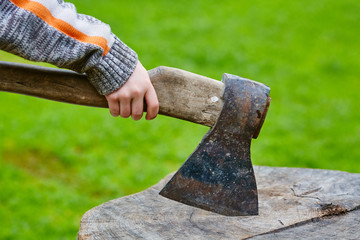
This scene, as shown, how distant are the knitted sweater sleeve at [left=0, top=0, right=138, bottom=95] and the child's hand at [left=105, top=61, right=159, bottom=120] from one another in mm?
44

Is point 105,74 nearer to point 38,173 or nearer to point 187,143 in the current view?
point 38,173

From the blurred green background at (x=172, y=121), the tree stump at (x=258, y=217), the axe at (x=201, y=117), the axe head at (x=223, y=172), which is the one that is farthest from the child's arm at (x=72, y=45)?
the blurred green background at (x=172, y=121)

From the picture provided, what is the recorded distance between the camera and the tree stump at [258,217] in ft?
5.63

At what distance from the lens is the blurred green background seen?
3.82 metres

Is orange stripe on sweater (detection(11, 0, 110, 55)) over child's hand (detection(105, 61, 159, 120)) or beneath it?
over

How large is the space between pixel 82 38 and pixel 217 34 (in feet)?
18.6

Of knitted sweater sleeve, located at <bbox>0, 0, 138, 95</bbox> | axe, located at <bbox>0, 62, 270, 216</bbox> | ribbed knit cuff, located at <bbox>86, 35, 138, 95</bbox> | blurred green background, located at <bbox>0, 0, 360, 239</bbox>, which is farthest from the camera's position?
blurred green background, located at <bbox>0, 0, 360, 239</bbox>

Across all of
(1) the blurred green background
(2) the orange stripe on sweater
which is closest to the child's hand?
(2) the orange stripe on sweater

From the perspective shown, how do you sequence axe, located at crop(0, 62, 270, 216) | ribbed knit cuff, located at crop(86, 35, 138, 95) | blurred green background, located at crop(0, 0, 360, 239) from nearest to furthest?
1. ribbed knit cuff, located at crop(86, 35, 138, 95)
2. axe, located at crop(0, 62, 270, 216)
3. blurred green background, located at crop(0, 0, 360, 239)

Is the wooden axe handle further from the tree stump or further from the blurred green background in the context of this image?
the blurred green background

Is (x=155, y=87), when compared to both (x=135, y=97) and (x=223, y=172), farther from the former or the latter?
(x=223, y=172)

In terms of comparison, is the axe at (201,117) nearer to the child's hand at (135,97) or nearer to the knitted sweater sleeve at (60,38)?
the child's hand at (135,97)

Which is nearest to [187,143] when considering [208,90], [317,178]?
[317,178]

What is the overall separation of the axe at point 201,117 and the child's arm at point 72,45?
12 cm
